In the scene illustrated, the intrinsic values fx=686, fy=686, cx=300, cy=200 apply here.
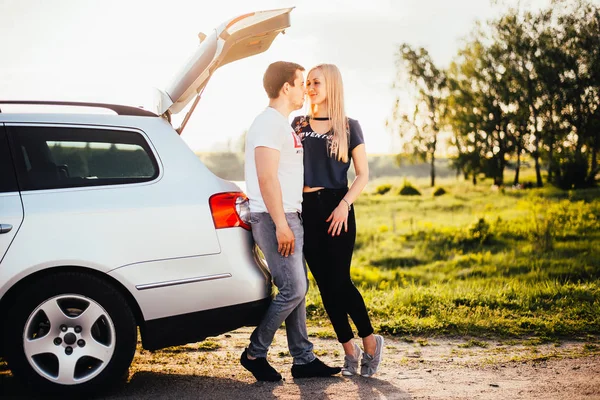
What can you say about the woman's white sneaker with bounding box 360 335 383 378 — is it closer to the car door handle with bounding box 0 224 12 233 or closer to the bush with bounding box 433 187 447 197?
the car door handle with bounding box 0 224 12 233

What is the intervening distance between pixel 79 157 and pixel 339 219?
1.73 meters

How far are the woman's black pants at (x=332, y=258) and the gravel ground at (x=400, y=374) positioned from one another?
435mm

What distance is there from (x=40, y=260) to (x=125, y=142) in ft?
3.01

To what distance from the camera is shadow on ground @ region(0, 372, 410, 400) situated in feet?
14.1

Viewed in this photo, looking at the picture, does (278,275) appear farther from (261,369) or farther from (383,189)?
(383,189)

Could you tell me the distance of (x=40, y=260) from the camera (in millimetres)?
4004

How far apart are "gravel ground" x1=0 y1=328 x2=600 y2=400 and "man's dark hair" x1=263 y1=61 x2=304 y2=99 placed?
1.98 metres

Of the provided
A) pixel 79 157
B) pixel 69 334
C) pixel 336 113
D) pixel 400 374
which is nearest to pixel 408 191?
pixel 400 374

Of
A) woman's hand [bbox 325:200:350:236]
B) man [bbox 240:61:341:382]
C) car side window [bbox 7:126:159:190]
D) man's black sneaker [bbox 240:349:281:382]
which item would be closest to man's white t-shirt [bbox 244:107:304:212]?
man [bbox 240:61:341:382]

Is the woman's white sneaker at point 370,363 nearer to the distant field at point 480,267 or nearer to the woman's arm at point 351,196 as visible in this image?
the woman's arm at point 351,196

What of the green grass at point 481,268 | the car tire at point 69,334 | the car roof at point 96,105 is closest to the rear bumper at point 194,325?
the car tire at point 69,334

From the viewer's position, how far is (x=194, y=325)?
14.3ft

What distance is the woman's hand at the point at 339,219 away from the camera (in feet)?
15.0

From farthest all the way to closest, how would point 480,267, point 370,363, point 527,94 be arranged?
point 527,94, point 480,267, point 370,363
